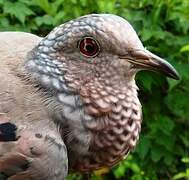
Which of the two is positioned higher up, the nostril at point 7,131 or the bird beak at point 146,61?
the bird beak at point 146,61

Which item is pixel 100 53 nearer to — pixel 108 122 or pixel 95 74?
pixel 95 74

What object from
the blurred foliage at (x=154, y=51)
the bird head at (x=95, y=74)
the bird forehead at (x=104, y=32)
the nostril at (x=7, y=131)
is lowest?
the blurred foliage at (x=154, y=51)

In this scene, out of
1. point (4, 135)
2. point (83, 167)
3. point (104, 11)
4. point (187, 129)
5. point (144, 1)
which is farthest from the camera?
point (187, 129)

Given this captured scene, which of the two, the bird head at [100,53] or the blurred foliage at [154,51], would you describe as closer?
the bird head at [100,53]

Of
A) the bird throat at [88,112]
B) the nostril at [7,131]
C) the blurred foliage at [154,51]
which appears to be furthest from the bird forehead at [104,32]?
the blurred foliage at [154,51]

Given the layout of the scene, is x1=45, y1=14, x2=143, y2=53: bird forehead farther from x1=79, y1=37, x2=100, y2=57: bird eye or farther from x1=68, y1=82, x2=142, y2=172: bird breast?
x1=68, y1=82, x2=142, y2=172: bird breast

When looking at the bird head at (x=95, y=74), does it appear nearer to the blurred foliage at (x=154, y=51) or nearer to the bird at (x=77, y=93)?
the bird at (x=77, y=93)

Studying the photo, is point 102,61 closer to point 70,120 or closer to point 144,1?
point 70,120

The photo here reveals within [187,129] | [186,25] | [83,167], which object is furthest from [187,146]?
[83,167]
